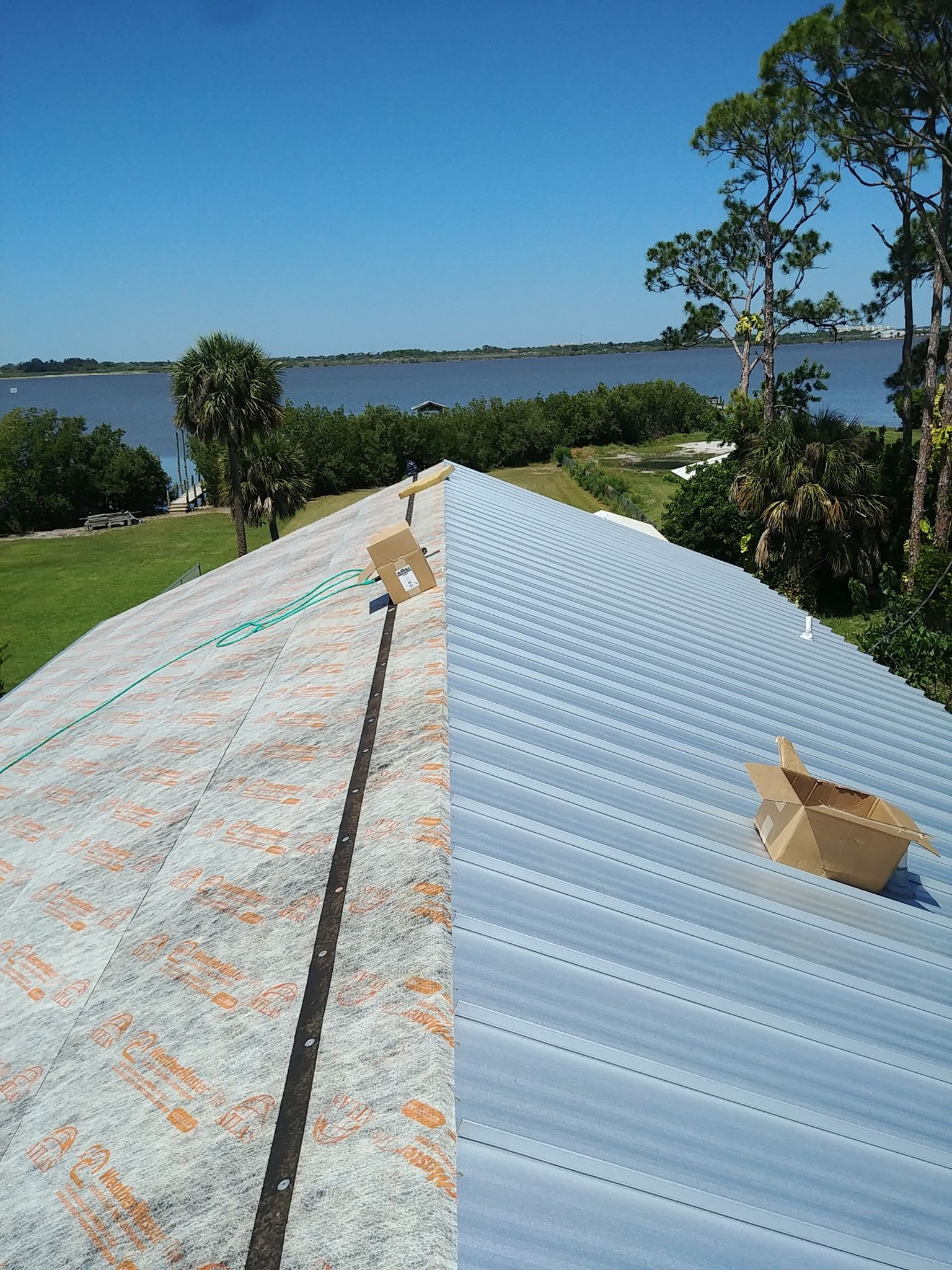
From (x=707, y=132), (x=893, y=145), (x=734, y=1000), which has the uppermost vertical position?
(x=707, y=132)

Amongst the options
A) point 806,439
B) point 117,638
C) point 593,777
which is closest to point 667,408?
point 806,439

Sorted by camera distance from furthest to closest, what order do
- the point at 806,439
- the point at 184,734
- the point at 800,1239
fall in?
the point at 806,439, the point at 184,734, the point at 800,1239

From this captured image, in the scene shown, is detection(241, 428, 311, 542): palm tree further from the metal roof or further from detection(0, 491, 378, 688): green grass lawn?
the metal roof

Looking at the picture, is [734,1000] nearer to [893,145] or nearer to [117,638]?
[117,638]

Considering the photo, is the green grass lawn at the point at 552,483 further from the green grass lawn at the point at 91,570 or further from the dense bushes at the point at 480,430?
the green grass lawn at the point at 91,570

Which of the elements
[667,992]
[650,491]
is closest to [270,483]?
[650,491]

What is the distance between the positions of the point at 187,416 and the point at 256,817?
2865 cm

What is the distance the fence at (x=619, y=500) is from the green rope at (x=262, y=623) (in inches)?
1062

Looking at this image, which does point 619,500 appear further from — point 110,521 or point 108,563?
point 110,521

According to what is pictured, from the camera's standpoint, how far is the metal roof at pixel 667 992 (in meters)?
2.76

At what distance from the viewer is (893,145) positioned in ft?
74.5

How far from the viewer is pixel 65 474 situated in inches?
2200

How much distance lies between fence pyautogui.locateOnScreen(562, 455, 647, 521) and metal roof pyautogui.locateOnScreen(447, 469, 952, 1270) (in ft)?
98.3

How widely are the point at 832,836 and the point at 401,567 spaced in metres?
4.21
